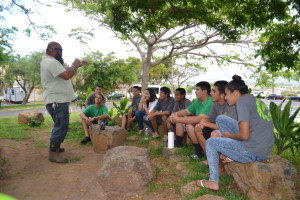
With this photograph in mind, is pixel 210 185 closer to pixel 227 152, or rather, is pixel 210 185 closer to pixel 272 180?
pixel 227 152

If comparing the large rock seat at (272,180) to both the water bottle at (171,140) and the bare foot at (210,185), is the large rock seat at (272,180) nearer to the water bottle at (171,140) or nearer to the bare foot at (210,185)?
the bare foot at (210,185)

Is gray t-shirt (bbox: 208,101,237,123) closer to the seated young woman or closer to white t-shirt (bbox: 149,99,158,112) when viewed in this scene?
the seated young woman

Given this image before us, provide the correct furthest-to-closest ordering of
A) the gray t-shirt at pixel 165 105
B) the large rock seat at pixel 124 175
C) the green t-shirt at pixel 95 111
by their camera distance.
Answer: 1. the green t-shirt at pixel 95 111
2. the gray t-shirt at pixel 165 105
3. the large rock seat at pixel 124 175

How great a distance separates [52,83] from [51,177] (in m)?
1.47

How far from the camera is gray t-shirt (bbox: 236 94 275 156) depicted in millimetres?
2479

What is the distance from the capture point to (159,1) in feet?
17.2

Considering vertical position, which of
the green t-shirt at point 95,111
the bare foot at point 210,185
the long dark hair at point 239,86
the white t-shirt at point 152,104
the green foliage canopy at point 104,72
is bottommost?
the bare foot at point 210,185

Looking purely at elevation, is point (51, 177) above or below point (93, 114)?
below

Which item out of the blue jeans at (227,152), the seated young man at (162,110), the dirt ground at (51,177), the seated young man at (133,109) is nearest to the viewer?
the blue jeans at (227,152)

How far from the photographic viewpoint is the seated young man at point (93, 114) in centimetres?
549

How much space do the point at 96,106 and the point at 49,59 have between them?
7.30 feet

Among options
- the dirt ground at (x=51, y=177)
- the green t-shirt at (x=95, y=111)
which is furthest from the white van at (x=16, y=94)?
the dirt ground at (x=51, y=177)

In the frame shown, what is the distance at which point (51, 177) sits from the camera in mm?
3338

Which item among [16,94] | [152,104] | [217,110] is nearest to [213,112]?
[217,110]
